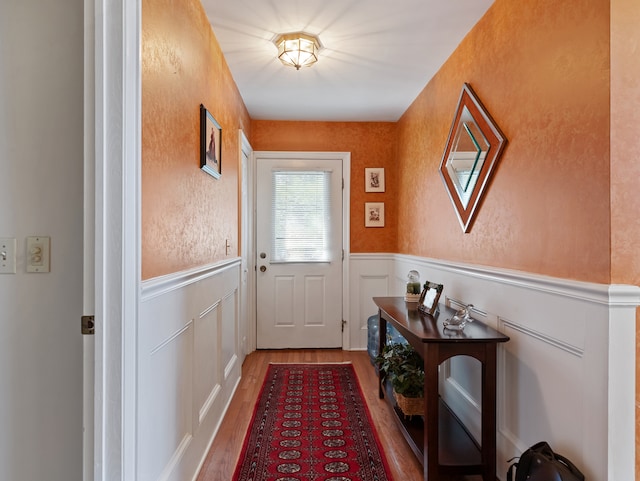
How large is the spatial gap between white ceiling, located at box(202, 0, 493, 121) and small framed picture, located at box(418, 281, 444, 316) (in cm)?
150

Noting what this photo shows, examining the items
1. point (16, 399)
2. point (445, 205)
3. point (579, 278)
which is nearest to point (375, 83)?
point (445, 205)

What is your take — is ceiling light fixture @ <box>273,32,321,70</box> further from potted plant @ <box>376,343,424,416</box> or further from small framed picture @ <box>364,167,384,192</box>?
potted plant @ <box>376,343,424,416</box>

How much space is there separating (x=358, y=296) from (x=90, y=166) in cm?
312

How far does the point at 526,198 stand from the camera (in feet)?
5.41

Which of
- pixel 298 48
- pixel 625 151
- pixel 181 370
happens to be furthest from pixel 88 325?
pixel 298 48

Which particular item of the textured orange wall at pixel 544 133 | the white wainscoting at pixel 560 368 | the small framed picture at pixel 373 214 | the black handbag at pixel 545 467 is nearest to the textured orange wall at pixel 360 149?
the small framed picture at pixel 373 214

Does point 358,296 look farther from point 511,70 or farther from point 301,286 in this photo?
point 511,70

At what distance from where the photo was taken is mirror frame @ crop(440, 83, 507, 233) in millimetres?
1899

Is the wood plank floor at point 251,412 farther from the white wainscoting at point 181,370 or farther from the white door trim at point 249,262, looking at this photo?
the white door trim at point 249,262

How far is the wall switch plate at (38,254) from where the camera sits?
1.21m

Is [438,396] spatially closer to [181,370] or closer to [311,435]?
[311,435]

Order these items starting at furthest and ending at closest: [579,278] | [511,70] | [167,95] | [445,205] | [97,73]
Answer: [445,205], [511,70], [167,95], [579,278], [97,73]

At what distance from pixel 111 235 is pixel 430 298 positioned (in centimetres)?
176

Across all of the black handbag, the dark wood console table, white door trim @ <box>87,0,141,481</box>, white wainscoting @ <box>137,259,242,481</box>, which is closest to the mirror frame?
the dark wood console table
